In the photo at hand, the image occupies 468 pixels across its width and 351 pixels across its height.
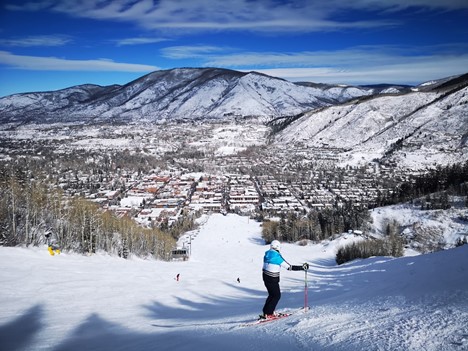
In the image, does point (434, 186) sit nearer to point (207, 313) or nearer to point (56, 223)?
point (56, 223)

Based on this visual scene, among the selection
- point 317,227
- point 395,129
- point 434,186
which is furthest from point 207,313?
point 395,129

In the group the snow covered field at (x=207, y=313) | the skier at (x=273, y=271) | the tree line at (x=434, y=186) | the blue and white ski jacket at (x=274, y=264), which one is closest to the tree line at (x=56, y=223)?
the snow covered field at (x=207, y=313)

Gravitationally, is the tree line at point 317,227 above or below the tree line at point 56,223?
below

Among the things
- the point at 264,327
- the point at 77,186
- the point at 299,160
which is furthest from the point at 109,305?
the point at 299,160

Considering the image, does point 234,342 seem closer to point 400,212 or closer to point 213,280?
point 213,280

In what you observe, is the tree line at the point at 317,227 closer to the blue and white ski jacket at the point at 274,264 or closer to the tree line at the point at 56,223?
the tree line at the point at 56,223
